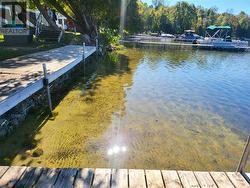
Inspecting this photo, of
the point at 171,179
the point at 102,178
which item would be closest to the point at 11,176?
the point at 102,178

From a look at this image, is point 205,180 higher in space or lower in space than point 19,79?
lower

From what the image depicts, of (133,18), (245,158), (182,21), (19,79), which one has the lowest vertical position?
(245,158)

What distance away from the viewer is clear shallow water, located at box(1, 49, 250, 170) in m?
5.57

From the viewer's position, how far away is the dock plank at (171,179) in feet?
11.9

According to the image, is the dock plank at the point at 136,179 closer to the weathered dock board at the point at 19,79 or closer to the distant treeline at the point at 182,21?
the weathered dock board at the point at 19,79

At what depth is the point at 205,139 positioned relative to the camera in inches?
265

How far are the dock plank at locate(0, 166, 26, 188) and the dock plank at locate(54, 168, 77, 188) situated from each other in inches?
23.9

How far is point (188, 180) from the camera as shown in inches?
148

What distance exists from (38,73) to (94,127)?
2.89 meters

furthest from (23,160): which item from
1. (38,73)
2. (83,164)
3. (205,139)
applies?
(205,139)

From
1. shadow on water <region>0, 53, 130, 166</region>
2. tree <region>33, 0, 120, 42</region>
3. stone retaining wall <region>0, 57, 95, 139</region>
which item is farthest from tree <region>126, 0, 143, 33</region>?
stone retaining wall <region>0, 57, 95, 139</region>

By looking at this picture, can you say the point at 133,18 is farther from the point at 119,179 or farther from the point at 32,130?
the point at 119,179

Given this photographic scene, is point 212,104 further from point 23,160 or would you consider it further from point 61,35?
point 61,35

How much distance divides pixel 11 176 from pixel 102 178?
4.43ft
